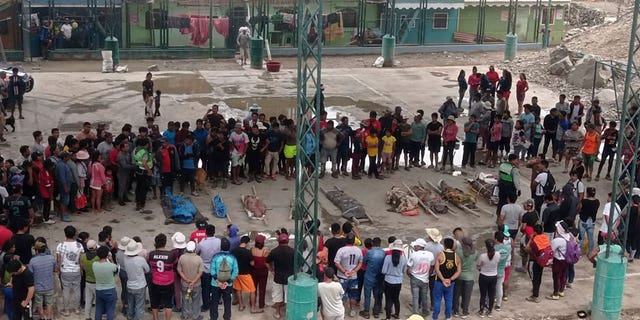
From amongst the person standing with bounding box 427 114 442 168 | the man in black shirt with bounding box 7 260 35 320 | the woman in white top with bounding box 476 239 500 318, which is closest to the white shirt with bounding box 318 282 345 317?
the woman in white top with bounding box 476 239 500 318

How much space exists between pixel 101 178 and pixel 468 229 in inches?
282

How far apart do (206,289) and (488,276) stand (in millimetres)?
4286

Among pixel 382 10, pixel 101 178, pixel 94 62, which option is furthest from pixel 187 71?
pixel 101 178

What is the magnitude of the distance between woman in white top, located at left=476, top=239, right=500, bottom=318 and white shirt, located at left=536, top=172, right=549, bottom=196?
3980mm

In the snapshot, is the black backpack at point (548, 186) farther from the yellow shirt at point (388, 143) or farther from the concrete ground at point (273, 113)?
the yellow shirt at point (388, 143)

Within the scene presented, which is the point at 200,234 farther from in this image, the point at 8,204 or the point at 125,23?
the point at 125,23

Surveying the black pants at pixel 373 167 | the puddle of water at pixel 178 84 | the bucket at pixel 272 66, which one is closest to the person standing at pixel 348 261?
the black pants at pixel 373 167

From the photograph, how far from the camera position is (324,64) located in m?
35.8

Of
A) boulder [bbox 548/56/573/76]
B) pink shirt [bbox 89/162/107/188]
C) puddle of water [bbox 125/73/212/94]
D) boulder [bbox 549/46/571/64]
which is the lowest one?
pink shirt [bbox 89/162/107/188]

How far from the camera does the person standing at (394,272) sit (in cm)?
1323

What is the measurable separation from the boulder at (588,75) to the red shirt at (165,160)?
17255 mm

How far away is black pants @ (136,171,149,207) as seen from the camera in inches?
Answer: 691

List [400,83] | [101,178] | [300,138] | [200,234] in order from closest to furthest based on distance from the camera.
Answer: [300,138] → [200,234] → [101,178] → [400,83]

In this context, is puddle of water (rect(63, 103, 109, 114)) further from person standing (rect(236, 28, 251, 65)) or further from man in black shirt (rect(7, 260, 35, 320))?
man in black shirt (rect(7, 260, 35, 320))
